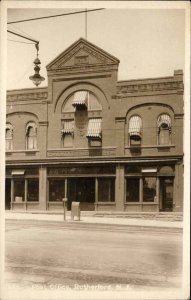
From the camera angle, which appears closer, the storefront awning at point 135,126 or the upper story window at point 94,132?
the storefront awning at point 135,126

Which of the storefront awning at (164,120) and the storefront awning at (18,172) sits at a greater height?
the storefront awning at (164,120)

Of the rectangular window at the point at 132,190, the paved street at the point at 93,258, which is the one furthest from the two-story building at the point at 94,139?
the paved street at the point at 93,258

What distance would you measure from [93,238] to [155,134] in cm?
1086

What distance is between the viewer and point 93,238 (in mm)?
11508

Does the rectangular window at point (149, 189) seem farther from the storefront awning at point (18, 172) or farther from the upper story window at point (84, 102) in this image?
the storefront awning at point (18, 172)

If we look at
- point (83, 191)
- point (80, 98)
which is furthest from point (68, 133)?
point (83, 191)

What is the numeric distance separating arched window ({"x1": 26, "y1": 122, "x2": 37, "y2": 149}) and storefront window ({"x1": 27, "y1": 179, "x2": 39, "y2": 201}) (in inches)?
86.9

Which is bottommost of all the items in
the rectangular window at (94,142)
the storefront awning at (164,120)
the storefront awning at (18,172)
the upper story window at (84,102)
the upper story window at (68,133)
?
the storefront awning at (18,172)

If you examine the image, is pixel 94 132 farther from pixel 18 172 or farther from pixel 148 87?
pixel 18 172

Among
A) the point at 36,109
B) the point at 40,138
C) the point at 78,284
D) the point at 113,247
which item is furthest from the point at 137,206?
the point at 78,284

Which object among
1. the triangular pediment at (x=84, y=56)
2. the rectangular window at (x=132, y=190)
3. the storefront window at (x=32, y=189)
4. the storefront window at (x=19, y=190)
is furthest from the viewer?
the storefront window at (x=19, y=190)

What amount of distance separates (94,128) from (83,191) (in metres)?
3.90

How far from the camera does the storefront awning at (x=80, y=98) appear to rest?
22.4 m

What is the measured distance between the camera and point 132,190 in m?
21.4
